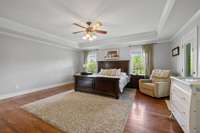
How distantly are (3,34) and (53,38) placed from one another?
5.74 feet

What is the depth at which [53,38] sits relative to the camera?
4969 millimetres

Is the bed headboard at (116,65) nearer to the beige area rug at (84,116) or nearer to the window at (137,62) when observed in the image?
the window at (137,62)

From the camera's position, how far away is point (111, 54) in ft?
21.3

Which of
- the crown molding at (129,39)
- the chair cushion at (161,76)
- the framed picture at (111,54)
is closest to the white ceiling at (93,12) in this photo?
the crown molding at (129,39)

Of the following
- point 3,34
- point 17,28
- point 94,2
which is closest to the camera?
point 94,2

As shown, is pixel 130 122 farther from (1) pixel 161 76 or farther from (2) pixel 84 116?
(1) pixel 161 76

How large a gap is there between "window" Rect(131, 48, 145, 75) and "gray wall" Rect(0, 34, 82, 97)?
4059 mm

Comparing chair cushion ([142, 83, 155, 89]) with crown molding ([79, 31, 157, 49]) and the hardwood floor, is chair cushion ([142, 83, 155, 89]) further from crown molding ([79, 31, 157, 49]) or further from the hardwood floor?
crown molding ([79, 31, 157, 49])

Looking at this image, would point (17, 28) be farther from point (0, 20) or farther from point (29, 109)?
point (29, 109)

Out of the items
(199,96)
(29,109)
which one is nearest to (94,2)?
(199,96)

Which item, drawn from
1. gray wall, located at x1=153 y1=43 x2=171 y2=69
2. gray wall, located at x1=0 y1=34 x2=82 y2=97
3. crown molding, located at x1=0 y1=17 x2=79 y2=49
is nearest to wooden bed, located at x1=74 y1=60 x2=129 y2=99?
gray wall, located at x1=0 y1=34 x2=82 y2=97

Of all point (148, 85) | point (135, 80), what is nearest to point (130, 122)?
point (148, 85)

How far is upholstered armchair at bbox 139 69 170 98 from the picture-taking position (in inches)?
150

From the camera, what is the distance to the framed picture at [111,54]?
6.29 meters
